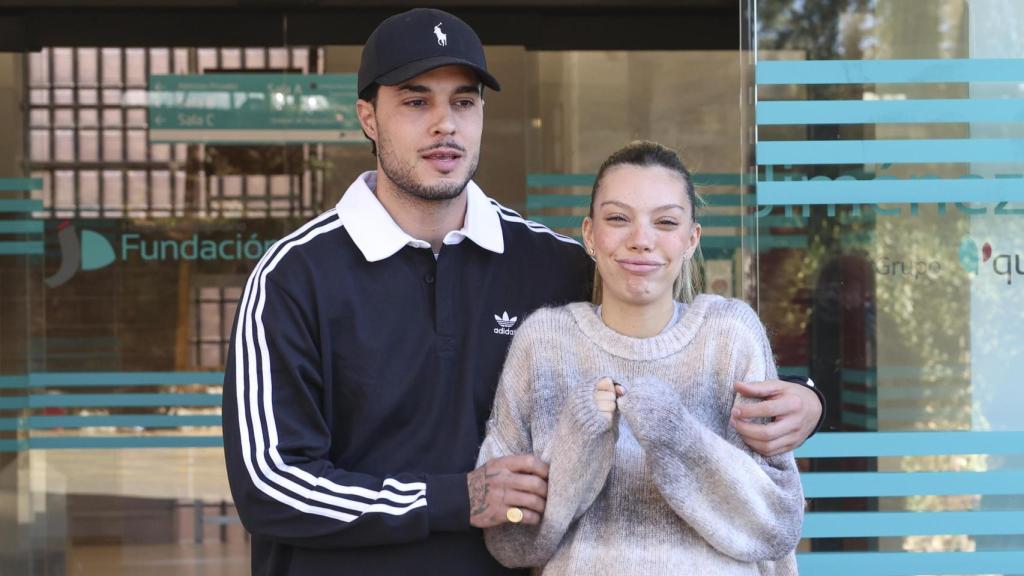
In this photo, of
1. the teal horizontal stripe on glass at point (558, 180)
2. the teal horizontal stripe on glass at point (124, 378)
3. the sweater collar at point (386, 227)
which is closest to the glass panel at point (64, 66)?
the teal horizontal stripe on glass at point (124, 378)

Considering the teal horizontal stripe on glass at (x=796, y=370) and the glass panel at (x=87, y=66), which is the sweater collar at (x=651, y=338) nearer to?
the teal horizontal stripe on glass at (x=796, y=370)

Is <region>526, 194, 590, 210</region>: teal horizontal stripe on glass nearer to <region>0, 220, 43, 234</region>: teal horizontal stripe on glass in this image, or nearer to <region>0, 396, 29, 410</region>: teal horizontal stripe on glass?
<region>0, 220, 43, 234</region>: teal horizontal stripe on glass

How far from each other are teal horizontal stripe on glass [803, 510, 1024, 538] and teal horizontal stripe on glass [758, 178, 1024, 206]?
3.07ft

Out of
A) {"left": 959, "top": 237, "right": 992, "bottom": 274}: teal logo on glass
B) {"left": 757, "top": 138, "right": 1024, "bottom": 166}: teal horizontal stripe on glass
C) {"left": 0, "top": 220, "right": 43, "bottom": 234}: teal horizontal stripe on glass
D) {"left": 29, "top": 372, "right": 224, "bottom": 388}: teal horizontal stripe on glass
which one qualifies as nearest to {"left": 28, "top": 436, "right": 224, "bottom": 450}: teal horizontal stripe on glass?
{"left": 29, "top": 372, "right": 224, "bottom": 388}: teal horizontal stripe on glass

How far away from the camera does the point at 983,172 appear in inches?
146

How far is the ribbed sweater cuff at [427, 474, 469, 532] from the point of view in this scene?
2217 millimetres

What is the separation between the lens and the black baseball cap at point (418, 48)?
7.77 feet

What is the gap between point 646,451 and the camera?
205cm

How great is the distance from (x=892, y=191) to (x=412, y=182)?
181 centimetres

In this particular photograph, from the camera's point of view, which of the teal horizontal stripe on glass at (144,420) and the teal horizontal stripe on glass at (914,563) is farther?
the teal horizontal stripe on glass at (144,420)

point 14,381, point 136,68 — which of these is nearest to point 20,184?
point 136,68

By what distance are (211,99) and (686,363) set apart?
4.66 metres

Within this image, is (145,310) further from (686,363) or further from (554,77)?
(686,363)

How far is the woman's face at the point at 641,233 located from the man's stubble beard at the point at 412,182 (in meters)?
0.31
